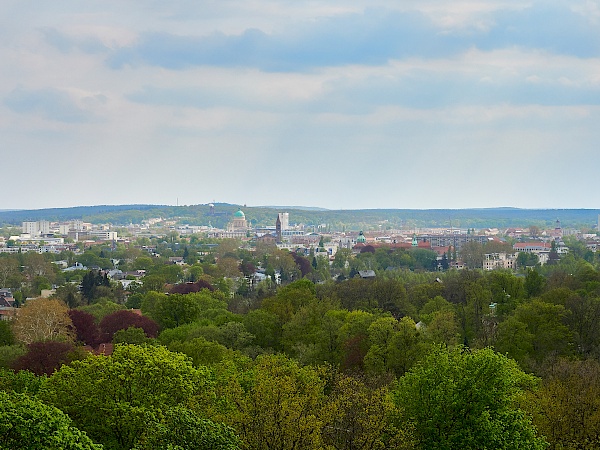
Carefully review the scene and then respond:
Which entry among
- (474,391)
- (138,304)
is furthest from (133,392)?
(138,304)

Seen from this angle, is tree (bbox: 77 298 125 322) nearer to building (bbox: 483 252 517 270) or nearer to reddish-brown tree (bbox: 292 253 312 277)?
reddish-brown tree (bbox: 292 253 312 277)

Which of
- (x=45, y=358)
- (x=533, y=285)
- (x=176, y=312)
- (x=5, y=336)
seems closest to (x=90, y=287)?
(x=176, y=312)

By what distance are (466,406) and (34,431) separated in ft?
41.2

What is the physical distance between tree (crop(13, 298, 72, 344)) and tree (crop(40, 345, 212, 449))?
76.6 feet

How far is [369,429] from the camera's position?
24.0m

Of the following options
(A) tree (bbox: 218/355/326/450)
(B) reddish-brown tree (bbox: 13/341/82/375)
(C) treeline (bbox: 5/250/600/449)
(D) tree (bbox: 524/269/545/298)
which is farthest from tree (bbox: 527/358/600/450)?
(D) tree (bbox: 524/269/545/298)

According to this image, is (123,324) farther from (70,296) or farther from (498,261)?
(498,261)

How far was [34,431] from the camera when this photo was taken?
19312 mm

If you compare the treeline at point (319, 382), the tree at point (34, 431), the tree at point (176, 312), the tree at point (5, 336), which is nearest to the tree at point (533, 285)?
the treeline at point (319, 382)

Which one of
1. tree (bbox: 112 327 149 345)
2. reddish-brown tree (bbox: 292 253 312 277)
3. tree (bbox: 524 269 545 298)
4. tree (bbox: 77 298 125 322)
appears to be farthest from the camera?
reddish-brown tree (bbox: 292 253 312 277)

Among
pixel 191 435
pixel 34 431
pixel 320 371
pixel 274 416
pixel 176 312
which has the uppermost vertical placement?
pixel 34 431

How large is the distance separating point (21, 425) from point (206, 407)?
669 cm

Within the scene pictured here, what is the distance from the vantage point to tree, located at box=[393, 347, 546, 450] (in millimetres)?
24516

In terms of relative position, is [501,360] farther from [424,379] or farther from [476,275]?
[476,275]
